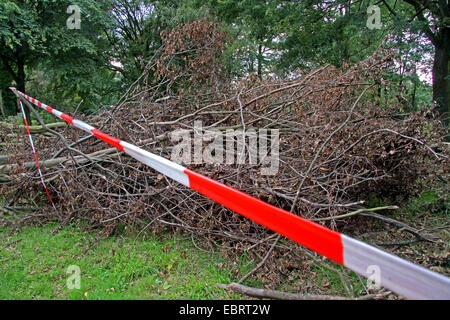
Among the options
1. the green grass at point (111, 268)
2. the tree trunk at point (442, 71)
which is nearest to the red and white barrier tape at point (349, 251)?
the green grass at point (111, 268)

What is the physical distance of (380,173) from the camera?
3.41 metres

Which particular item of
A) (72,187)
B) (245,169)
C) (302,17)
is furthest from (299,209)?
(302,17)

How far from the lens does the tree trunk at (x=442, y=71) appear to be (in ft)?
27.3

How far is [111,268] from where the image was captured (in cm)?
280

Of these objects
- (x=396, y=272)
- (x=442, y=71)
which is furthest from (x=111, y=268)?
(x=442, y=71)

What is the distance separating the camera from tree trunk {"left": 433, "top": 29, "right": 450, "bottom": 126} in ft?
27.3

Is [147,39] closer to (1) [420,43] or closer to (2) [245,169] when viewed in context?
(1) [420,43]

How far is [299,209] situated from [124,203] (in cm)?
205

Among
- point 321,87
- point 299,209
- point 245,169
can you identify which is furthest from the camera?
point 321,87

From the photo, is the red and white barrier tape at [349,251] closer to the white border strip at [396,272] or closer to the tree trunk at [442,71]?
the white border strip at [396,272]

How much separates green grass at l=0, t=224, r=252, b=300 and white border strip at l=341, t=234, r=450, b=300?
125cm

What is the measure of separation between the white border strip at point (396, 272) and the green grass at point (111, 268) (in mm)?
1247

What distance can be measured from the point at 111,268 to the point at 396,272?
2413mm

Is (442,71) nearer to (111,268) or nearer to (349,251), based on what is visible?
(349,251)
